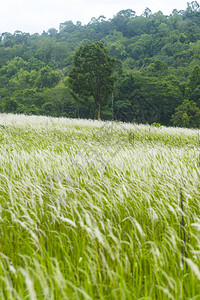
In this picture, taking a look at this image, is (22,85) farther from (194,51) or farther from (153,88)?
(194,51)

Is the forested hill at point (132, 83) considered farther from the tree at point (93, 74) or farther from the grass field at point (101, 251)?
the grass field at point (101, 251)

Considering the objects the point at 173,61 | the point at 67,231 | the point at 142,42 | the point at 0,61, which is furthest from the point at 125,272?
the point at 142,42

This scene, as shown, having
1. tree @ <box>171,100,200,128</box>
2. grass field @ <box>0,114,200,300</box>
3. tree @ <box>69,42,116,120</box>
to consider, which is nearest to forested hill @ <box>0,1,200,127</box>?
tree @ <box>171,100,200,128</box>

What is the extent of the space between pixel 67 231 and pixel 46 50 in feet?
377

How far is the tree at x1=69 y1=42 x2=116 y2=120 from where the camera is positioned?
1300 inches

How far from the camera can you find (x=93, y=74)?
109 ft

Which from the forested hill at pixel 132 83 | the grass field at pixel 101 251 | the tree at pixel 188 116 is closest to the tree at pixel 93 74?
the forested hill at pixel 132 83

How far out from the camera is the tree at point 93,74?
33.0m

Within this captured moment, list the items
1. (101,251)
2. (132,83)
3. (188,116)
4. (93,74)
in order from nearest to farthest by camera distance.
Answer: (101,251) < (93,74) < (188,116) < (132,83)

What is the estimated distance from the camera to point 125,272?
154 cm

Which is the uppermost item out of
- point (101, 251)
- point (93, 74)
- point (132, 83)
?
point (132, 83)

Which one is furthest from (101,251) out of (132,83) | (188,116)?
(132,83)

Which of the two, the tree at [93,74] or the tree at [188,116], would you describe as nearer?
the tree at [93,74]

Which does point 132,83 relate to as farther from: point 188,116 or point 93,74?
point 93,74
